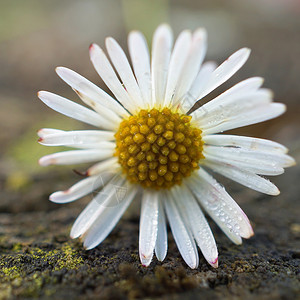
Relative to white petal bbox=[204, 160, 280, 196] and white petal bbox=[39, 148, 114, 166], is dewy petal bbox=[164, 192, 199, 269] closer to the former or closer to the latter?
white petal bbox=[204, 160, 280, 196]

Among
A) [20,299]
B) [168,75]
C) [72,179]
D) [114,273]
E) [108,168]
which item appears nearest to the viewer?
[20,299]

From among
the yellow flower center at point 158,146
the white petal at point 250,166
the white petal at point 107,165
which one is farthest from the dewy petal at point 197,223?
the white petal at point 107,165

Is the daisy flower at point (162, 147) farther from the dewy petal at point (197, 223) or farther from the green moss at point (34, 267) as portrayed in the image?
the green moss at point (34, 267)

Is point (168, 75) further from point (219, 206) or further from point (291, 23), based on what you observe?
point (291, 23)

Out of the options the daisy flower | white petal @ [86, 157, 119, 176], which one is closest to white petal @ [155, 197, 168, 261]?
the daisy flower

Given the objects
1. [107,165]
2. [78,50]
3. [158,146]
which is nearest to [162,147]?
[158,146]

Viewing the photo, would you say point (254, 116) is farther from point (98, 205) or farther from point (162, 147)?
point (98, 205)

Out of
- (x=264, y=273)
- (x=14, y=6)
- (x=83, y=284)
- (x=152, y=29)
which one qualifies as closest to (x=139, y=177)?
(x=83, y=284)
